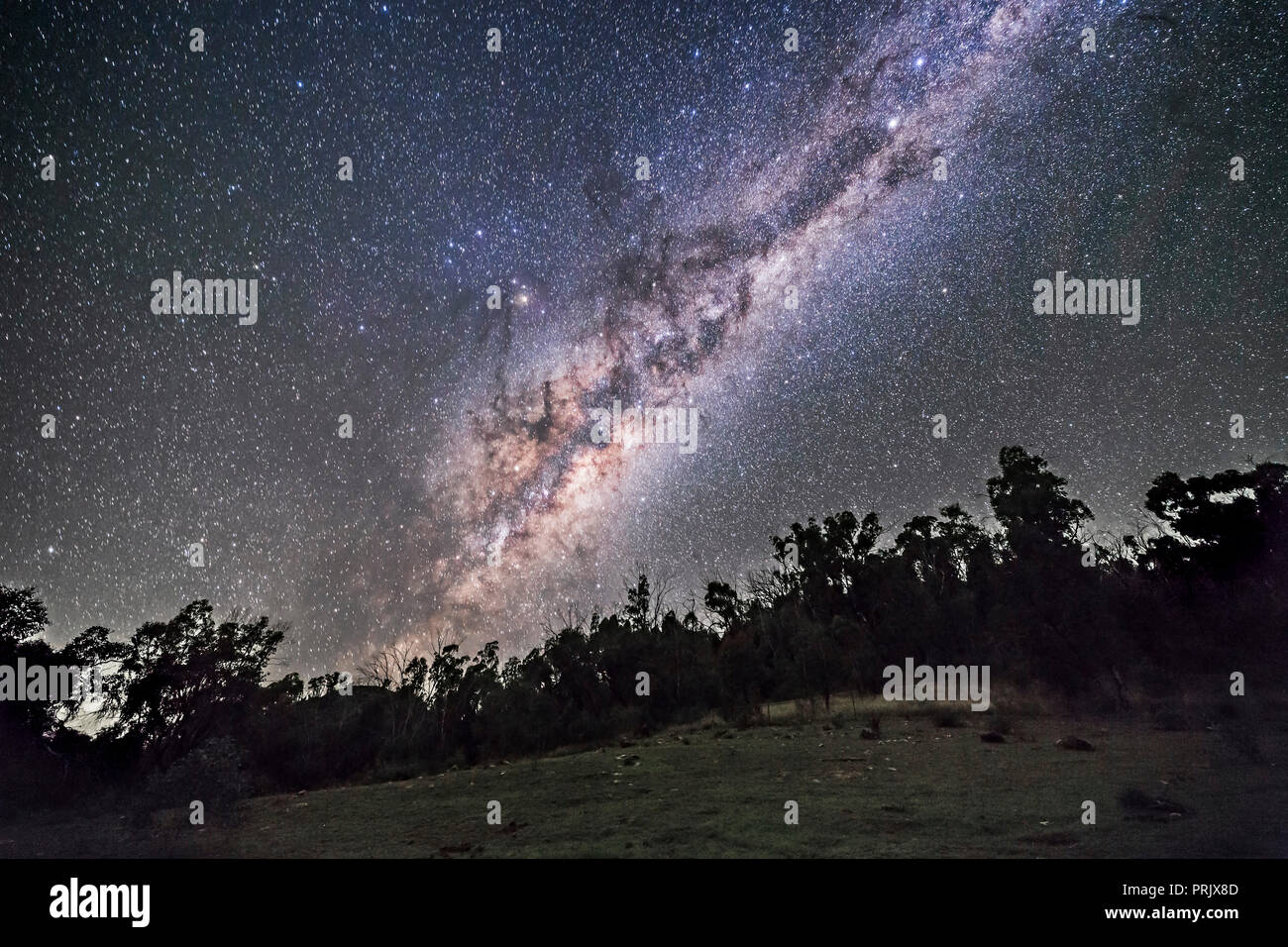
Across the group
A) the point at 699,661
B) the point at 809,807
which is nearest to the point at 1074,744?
the point at 809,807

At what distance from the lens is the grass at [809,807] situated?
21.9ft

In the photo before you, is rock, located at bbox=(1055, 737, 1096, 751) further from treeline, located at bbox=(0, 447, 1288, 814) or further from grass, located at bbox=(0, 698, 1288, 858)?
treeline, located at bbox=(0, 447, 1288, 814)

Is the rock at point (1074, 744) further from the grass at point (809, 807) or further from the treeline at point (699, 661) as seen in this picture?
the treeline at point (699, 661)

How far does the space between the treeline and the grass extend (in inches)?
233

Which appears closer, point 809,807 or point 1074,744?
point 809,807

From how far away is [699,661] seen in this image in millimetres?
28109

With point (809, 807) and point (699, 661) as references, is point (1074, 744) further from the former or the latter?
point (699, 661)

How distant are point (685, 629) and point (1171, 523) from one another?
21.9 meters

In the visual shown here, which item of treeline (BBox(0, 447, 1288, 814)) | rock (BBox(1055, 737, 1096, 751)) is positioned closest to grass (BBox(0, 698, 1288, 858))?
rock (BBox(1055, 737, 1096, 751))

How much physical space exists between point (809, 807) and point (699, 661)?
20.2m

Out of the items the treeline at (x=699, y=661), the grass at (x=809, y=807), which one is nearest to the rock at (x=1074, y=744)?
the grass at (x=809, y=807)
